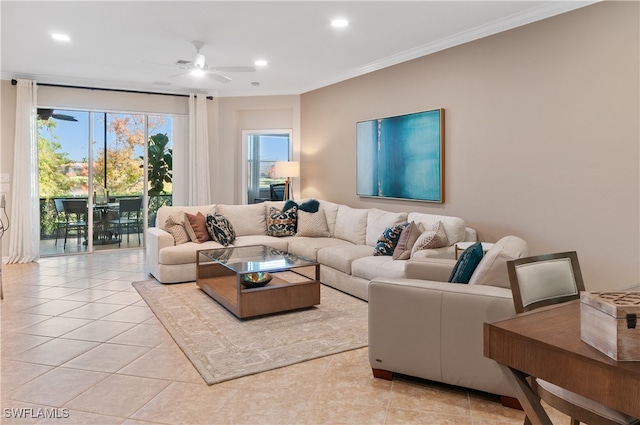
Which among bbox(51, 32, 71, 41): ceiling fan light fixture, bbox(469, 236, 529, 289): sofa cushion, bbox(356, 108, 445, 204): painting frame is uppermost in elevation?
bbox(51, 32, 71, 41): ceiling fan light fixture

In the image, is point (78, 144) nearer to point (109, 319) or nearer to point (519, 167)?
point (109, 319)

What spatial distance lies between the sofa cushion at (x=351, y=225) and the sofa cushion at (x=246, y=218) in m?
1.12

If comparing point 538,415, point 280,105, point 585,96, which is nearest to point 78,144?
point 280,105

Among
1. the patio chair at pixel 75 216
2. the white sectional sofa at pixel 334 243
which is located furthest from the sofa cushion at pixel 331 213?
the patio chair at pixel 75 216

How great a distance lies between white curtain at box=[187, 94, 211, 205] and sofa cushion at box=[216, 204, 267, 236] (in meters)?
1.50

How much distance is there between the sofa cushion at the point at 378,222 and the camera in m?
4.99

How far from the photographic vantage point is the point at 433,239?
165 inches

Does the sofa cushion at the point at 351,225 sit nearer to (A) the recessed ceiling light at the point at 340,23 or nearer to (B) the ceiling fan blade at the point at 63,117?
(A) the recessed ceiling light at the point at 340,23

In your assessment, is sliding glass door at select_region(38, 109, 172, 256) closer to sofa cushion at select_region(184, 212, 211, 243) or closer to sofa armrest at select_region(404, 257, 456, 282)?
sofa cushion at select_region(184, 212, 211, 243)

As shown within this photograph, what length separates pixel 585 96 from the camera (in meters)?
3.63

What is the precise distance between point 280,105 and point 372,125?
2331 millimetres

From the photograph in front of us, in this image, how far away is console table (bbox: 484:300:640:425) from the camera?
3.62 feet

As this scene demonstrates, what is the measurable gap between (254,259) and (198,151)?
3.59 meters

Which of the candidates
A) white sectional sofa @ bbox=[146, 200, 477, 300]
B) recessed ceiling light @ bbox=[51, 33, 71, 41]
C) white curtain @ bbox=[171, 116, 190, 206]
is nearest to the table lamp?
white sectional sofa @ bbox=[146, 200, 477, 300]
